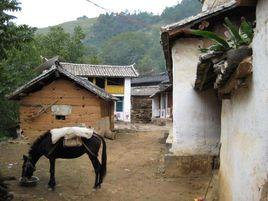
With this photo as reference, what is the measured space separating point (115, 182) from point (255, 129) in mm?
6968

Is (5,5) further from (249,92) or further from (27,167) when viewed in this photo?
(249,92)

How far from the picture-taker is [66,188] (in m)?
9.53

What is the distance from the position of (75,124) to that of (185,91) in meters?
10.5

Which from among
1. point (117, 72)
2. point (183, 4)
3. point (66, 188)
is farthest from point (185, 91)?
point (183, 4)

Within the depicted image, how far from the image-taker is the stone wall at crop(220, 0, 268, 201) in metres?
3.62

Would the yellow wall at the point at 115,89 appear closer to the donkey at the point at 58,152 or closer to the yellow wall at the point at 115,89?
the yellow wall at the point at 115,89

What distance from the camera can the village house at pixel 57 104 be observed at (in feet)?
64.2

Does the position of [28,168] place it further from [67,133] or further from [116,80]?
[116,80]

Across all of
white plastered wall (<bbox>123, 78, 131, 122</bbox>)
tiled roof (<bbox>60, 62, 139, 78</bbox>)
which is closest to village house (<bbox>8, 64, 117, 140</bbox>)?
tiled roof (<bbox>60, 62, 139, 78</bbox>)

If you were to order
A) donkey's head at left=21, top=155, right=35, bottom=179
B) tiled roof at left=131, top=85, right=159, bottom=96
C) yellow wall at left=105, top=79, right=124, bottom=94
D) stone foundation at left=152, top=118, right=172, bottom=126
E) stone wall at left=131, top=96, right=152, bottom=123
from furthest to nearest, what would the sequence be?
tiled roof at left=131, top=85, right=159, bottom=96 < stone wall at left=131, top=96, right=152, bottom=123 < yellow wall at left=105, top=79, right=124, bottom=94 < stone foundation at left=152, top=118, right=172, bottom=126 < donkey's head at left=21, top=155, right=35, bottom=179

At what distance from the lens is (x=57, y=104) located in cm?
1969

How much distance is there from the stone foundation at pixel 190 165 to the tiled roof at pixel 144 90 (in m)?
32.5

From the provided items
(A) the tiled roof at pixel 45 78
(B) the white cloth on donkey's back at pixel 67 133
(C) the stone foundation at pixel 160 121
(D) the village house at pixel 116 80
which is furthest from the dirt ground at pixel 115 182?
(D) the village house at pixel 116 80

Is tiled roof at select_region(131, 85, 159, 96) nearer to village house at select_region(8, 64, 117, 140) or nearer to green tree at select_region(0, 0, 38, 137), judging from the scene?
green tree at select_region(0, 0, 38, 137)
